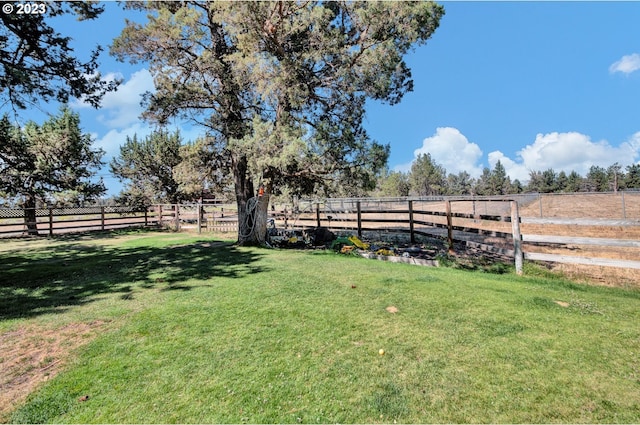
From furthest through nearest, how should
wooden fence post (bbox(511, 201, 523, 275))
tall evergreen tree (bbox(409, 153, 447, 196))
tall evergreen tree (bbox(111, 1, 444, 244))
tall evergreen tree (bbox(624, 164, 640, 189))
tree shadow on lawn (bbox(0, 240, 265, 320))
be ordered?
tall evergreen tree (bbox(409, 153, 447, 196)) → tall evergreen tree (bbox(624, 164, 640, 189)) → tall evergreen tree (bbox(111, 1, 444, 244)) → wooden fence post (bbox(511, 201, 523, 275)) → tree shadow on lawn (bbox(0, 240, 265, 320))

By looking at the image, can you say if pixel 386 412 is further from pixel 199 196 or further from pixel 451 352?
pixel 199 196

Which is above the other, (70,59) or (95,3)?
(95,3)

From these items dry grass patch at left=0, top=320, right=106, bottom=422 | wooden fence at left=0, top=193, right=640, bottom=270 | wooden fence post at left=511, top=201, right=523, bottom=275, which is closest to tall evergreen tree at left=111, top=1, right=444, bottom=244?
wooden fence at left=0, top=193, right=640, bottom=270

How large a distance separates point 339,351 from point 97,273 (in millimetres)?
5886

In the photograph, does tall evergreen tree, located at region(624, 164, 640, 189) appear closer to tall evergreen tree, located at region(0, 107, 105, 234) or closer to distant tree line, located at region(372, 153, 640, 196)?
distant tree line, located at region(372, 153, 640, 196)

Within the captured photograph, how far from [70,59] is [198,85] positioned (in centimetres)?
371

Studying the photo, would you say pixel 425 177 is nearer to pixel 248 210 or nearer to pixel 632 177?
pixel 632 177

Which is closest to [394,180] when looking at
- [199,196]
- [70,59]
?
[199,196]

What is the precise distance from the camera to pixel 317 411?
207 cm

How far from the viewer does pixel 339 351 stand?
287 cm

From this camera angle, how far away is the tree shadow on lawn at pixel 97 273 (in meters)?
4.62

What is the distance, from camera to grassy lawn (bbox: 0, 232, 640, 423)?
2.11 metres

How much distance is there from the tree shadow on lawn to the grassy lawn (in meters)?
0.08

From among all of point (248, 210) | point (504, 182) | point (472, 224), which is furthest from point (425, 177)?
point (248, 210)
